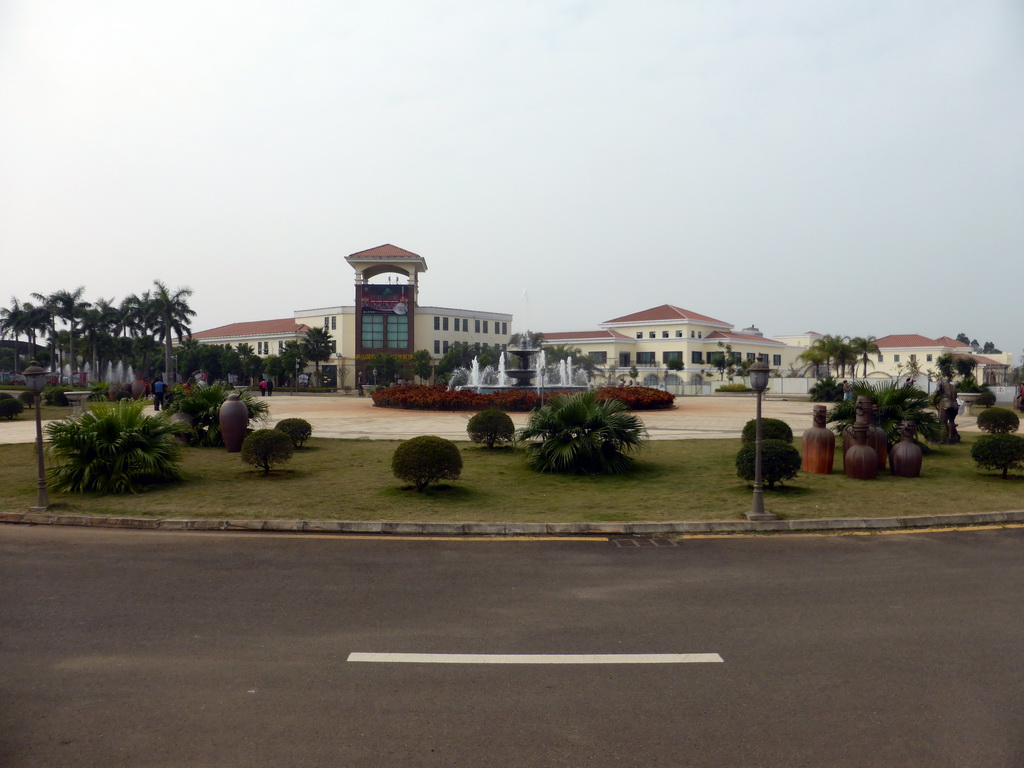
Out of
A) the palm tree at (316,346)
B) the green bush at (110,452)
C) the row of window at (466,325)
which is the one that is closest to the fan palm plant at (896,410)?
the green bush at (110,452)

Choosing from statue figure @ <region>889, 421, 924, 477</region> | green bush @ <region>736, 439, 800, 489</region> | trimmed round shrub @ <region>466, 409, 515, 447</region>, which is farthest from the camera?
trimmed round shrub @ <region>466, 409, 515, 447</region>

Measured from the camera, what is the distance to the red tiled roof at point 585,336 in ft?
314

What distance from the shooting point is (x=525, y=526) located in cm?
970

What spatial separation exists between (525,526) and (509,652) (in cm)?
431

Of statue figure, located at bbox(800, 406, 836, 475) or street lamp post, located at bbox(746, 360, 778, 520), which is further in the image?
statue figure, located at bbox(800, 406, 836, 475)

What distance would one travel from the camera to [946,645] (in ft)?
18.1

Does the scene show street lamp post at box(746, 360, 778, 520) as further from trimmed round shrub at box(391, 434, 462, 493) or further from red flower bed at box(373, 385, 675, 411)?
red flower bed at box(373, 385, 675, 411)

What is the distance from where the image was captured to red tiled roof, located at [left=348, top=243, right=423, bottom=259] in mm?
85438

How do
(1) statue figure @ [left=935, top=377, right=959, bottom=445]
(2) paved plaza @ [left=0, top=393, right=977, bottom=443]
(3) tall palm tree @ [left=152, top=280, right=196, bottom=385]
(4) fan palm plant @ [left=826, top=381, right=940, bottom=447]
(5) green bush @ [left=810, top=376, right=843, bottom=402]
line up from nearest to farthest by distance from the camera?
1. (4) fan palm plant @ [left=826, top=381, right=940, bottom=447]
2. (1) statue figure @ [left=935, top=377, right=959, bottom=445]
3. (2) paved plaza @ [left=0, top=393, right=977, bottom=443]
4. (5) green bush @ [left=810, top=376, right=843, bottom=402]
5. (3) tall palm tree @ [left=152, top=280, right=196, bottom=385]

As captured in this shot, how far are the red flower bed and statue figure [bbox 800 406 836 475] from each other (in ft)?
63.7

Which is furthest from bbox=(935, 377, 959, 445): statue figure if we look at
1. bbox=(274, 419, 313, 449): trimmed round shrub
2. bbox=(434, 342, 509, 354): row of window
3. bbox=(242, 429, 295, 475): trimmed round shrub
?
bbox=(434, 342, 509, 354): row of window

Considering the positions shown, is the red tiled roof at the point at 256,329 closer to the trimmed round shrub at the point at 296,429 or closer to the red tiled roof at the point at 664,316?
the red tiled roof at the point at 664,316

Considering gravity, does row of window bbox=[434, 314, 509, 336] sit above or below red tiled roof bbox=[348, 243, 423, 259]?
below

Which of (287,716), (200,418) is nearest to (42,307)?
(200,418)
